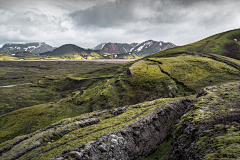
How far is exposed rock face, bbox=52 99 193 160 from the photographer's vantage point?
701 inches

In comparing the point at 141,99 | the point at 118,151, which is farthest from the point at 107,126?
the point at 141,99

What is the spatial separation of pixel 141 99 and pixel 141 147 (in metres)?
36.1

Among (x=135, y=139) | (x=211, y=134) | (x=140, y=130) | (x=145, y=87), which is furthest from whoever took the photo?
(x=145, y=87)

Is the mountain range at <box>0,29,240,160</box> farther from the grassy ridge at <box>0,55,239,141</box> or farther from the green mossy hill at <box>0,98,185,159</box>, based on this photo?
the grassy ridge at <box>0,55,239,141</box>

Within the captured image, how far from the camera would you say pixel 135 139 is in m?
22.5

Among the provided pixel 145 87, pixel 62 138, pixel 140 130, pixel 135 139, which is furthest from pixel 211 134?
pixel 145 87

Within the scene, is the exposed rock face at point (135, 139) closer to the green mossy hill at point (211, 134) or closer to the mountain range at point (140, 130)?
the mountain range at point (140, 130)

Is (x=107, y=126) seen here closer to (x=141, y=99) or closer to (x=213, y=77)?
(x=141, y=99)

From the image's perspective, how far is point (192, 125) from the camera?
18.0 metres

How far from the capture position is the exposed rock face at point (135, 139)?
17.8 metres

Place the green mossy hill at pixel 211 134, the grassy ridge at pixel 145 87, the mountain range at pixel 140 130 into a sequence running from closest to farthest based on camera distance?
the green mossy hill at pixel 211 134
the mountain range at pixel 140 130
the grassy ridge at pixel 145 87

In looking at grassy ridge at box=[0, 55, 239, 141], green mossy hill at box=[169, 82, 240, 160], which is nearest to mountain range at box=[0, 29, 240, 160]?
green mossy hill at box=[169, 82, 240, 160]

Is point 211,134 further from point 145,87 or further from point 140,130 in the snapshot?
point 145,87

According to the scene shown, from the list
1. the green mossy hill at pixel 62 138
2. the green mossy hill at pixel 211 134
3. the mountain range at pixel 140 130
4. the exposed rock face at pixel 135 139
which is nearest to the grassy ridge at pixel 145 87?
the mountain range at pixel 140 130
